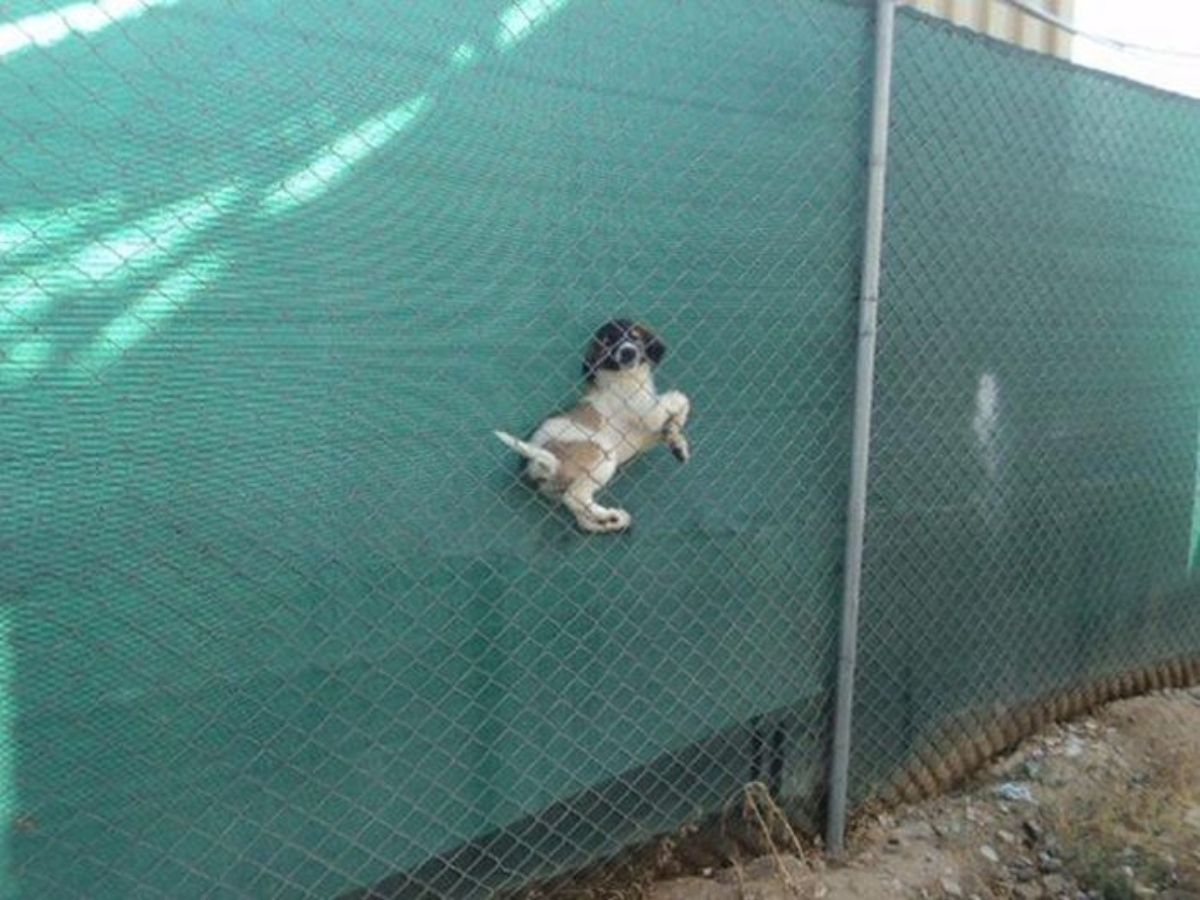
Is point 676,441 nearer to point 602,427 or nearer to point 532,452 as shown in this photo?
point 602,427

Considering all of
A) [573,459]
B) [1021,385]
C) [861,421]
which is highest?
[1021,385]

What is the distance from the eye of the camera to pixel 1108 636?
3.54 metres

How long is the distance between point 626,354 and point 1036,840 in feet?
6.15

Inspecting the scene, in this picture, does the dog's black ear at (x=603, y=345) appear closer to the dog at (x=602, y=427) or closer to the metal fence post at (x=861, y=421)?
the dog at (x=602, y=427)

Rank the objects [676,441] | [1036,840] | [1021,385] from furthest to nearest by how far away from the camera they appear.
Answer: [1021,385], [1036,840], [676,441]

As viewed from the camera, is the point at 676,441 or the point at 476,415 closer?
the point at 476,415

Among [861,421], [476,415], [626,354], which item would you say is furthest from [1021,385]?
[476,415]

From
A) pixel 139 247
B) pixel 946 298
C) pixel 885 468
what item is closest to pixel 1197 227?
pixel 946 298

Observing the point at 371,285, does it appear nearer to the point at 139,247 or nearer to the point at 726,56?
the point at 139,247

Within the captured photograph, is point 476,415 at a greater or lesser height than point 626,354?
lesser

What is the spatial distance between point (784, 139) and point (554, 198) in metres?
0.67

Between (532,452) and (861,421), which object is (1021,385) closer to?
(861,421)

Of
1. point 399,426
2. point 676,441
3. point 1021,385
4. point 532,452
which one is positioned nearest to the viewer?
point 399,426

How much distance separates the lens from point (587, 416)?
2.15 meters
